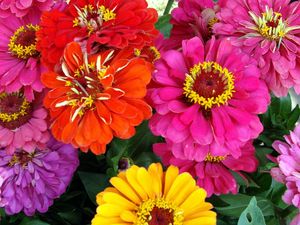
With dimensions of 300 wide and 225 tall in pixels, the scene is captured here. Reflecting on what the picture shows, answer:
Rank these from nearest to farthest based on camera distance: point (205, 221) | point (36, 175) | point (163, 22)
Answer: point (205, 221) → point (36, 175) → point (163, 22)

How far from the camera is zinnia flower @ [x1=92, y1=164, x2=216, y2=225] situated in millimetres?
481

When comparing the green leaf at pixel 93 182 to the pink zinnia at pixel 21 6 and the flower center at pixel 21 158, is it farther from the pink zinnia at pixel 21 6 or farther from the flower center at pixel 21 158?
the pink zinnia at pixel 21 6

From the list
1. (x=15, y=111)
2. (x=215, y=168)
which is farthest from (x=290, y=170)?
(x=15, y=111)

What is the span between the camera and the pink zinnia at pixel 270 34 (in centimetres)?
52

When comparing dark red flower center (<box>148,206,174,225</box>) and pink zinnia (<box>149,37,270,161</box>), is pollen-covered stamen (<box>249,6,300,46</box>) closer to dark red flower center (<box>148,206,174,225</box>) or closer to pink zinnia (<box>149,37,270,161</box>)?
pink zinnia (<box>149,37,270,161</box>)

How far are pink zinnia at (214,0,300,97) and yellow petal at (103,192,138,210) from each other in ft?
0.59

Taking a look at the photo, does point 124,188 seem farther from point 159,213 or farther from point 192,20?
point 192,20

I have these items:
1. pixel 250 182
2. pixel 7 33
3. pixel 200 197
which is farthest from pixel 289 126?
pixel 7 33

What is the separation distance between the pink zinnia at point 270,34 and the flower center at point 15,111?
0.22m

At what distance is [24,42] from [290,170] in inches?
11.9

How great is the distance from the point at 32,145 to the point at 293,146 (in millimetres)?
261

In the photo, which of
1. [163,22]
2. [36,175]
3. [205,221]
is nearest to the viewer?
[205,221]

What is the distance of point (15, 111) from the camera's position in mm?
568

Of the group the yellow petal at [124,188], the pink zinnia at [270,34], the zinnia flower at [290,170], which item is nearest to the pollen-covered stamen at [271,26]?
the pink zinnia at [270,34]
